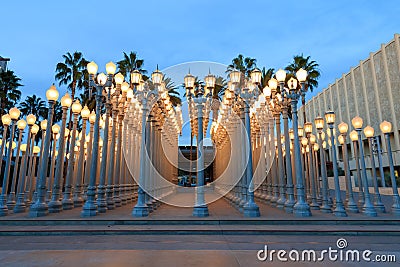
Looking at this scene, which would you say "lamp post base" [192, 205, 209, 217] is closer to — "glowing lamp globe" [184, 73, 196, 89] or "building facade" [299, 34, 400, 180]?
"glowing lamp globe" [184, 73, 196, 89]

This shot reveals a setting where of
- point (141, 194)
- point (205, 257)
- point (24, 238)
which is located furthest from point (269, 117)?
point (24, 238)

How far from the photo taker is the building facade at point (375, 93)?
33.0 meters

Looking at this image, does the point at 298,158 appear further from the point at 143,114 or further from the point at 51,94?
the point at 51,94

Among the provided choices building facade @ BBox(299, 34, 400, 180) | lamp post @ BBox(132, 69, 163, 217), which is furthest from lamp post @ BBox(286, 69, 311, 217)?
building facade @ BBox(299, 34, 400, 180)

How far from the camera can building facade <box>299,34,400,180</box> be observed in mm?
32969

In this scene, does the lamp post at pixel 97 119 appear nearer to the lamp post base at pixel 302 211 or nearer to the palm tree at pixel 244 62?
the lamp post base at pixel 302 211

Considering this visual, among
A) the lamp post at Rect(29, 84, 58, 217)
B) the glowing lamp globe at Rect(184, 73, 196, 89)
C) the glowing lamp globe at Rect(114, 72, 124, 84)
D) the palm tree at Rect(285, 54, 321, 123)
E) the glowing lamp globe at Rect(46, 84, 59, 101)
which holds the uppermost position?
the palm tree at Rect(285, 54, 321, 123)

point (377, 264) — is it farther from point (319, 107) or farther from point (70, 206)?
point (319, 107)

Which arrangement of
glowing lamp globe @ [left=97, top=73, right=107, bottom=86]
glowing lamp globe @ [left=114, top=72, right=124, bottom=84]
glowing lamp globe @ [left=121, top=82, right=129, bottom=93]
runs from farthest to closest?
glowing lamp globe @ [left=121, top=82, right=129, bottom=93]
glowing lamp globe @ [left=114, top=72, right=124, bottom=84]
glowing lamp globe @ [left=97, top=73, right=107, bottom=86]

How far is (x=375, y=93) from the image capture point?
3616cm

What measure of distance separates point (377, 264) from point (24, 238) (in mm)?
9099

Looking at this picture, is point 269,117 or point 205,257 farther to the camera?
point 269,117

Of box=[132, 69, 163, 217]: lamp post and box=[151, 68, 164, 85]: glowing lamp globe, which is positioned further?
box=[151, 68, 164, 85]: glowing lamp globe

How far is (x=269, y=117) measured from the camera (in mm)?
14805
